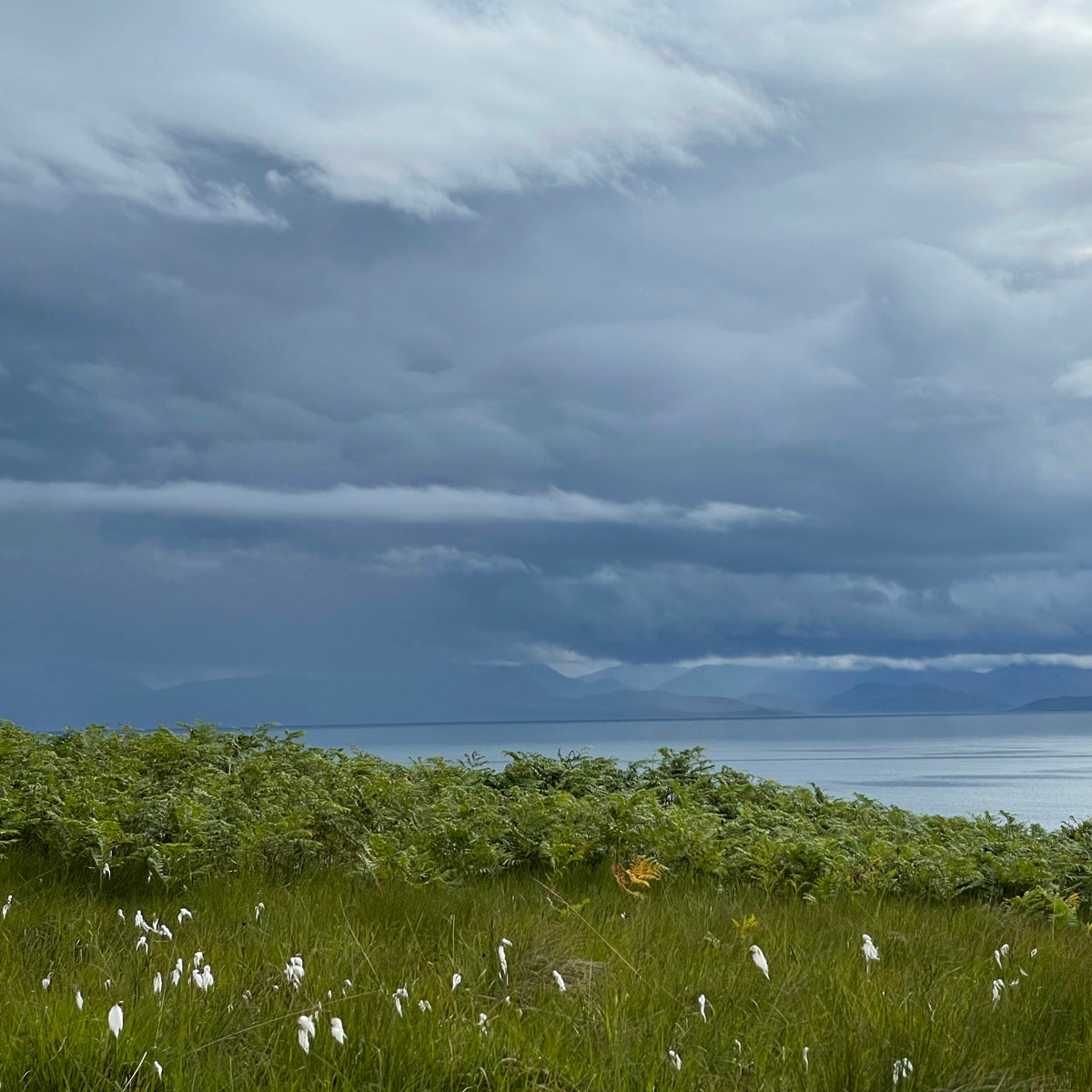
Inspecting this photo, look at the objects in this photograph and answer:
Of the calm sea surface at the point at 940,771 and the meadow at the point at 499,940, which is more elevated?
the meadow at the point at 499,940

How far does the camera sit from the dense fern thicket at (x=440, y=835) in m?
9.06

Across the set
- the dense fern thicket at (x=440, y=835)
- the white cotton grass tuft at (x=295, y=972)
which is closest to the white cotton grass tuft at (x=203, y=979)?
the white cotton grass tuft at (x=295, y=972)

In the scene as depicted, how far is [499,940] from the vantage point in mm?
6266

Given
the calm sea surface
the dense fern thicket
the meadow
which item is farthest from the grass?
the calm sea surface

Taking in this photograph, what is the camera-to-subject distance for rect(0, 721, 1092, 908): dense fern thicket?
9062mm

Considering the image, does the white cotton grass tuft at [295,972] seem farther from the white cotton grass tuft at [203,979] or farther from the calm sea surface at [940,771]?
the calm sea surface at [940,771]

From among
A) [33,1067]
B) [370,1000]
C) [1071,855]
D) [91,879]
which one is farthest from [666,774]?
[33,1067]

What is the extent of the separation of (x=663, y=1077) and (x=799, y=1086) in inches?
24.1

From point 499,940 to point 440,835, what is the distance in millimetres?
3651

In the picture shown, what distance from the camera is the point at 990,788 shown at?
55812 millimetres

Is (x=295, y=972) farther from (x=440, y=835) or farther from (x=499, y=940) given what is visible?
(x=440, y=835)

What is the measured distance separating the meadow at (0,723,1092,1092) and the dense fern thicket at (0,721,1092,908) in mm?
39

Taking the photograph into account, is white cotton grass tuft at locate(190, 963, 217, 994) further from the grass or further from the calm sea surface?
the calm sea surface

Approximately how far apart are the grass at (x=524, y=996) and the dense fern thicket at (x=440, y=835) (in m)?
0.62
